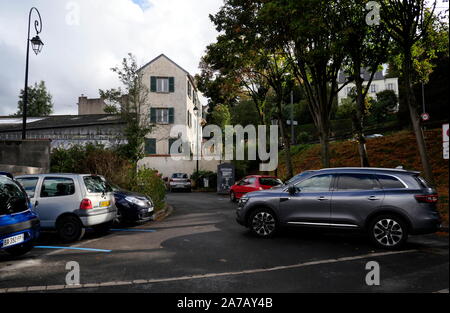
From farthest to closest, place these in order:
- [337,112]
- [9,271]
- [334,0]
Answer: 1. [337,112]
2. [334,0]
3. [9,271]

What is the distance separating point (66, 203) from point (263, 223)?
4.89 metres

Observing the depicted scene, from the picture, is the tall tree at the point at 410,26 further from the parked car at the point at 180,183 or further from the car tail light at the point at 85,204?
the parked car at the point at 180,183

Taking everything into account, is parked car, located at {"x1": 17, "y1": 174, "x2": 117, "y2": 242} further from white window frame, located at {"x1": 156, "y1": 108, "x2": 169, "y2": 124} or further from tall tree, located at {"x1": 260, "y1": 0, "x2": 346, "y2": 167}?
white window frame, located at {"x1": 156, "y1": 108, "x2": 169, "y2": 124}

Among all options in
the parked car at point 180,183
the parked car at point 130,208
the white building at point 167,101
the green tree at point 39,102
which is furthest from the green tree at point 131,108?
the green tree at point 39,102

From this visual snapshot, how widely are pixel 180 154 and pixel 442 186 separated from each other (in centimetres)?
2366

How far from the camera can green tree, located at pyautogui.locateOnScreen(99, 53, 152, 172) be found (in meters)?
15.8

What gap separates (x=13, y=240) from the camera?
19.2 feet

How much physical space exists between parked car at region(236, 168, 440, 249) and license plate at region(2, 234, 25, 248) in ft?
16.3

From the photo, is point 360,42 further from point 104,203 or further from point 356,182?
point 104,203

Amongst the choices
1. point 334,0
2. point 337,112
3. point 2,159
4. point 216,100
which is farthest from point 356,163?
point 337,112

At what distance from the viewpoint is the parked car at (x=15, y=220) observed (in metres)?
5.73

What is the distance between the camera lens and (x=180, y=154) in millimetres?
34094

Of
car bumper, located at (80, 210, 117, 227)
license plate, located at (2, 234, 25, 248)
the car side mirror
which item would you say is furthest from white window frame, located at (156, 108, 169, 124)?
license plate, located at (2, 234, 25, 248)
